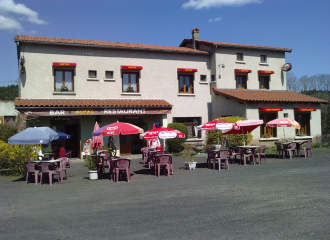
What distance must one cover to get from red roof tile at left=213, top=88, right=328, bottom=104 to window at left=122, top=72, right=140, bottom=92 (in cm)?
596

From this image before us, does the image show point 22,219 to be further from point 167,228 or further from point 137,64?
point 137,64

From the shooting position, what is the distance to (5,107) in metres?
34.8

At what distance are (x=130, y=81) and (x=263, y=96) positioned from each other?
987cm

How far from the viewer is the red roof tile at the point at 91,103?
1653 centimetres

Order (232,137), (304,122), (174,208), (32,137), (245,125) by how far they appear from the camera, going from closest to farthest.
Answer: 1. (174,208)
2. (32,137)
3. (245,125)
4. (232,137)
5. (304,122)

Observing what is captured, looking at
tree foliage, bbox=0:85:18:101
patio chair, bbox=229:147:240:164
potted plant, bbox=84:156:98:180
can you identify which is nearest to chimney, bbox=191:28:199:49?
patio chair, bbox=229:147:240:164

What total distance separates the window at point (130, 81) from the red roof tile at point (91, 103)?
1.03m

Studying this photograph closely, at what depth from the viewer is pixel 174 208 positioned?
6.37 metres

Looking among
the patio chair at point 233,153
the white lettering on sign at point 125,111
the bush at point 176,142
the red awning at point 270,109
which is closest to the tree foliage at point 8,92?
the white lettering on sign at point 125,111

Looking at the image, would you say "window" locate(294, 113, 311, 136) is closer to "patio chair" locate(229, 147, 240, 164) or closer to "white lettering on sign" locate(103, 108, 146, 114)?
"patio chair" locate(229, 147, 240, 164)

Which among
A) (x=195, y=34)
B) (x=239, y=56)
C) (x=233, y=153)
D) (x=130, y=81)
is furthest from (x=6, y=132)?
(x=239, y=56)

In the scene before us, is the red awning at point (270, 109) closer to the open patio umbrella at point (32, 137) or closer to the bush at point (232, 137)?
the bush at point (232, 137)

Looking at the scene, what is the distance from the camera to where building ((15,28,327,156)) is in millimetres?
17875

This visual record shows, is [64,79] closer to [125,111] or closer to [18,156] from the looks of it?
[125,111]
